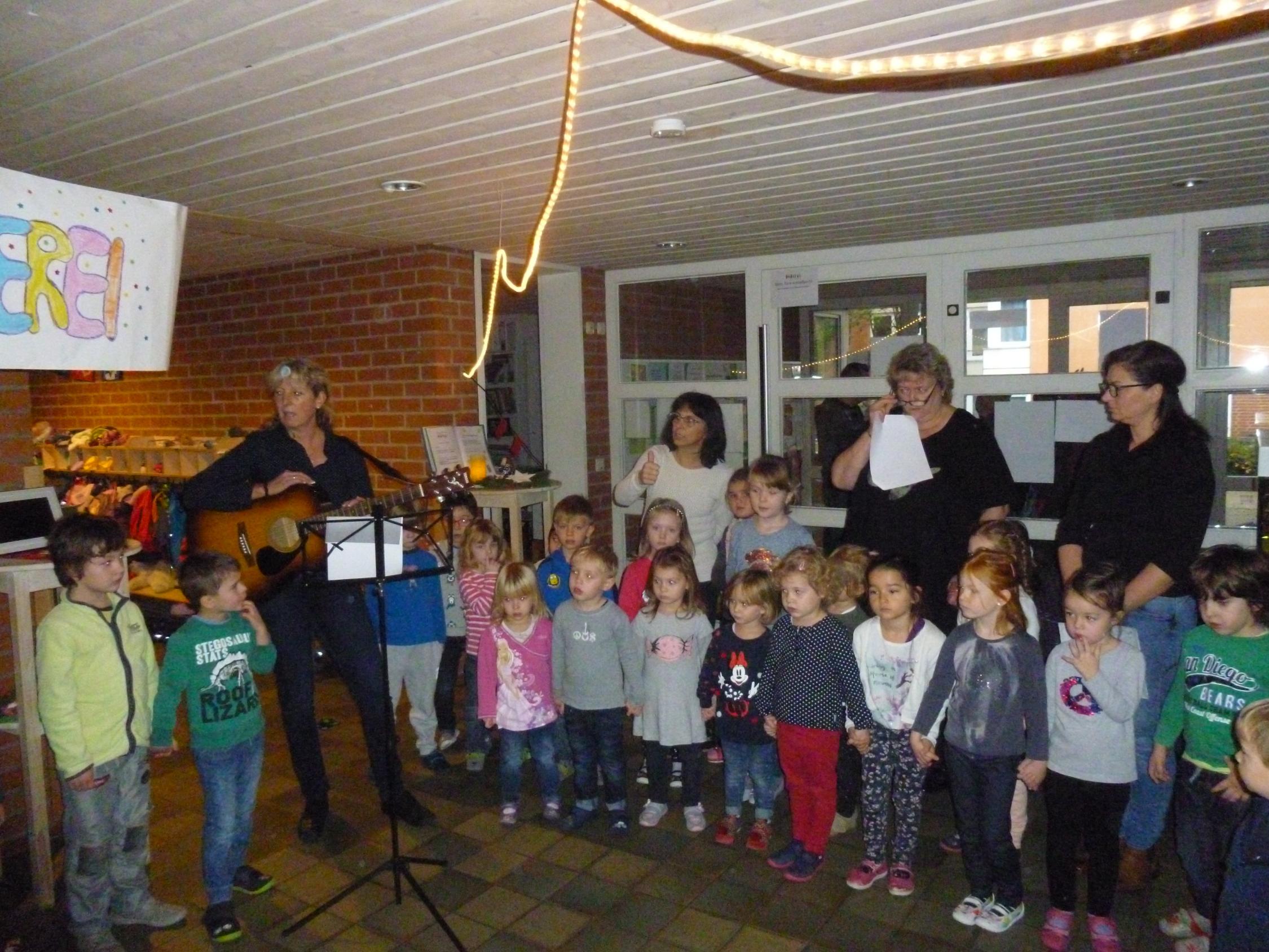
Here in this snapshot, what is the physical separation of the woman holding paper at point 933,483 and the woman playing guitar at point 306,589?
1.85m

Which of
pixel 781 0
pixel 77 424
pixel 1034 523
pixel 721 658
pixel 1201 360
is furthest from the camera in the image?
pixel 77 424

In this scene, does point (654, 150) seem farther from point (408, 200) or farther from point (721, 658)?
point (721, 658)

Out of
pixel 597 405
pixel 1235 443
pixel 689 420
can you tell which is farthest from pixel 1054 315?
pixel 597 405

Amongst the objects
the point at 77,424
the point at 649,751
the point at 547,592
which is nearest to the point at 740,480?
the point at 547,592

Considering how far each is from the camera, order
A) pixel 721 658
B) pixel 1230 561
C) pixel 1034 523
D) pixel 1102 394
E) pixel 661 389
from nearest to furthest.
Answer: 1. pixel 1230 561
2. pixel 1102 394
3. pixel 721 658
4. pixel 1034 523
5. pixel 661 389

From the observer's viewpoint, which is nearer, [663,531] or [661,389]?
[663,531]

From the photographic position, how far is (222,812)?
2662 mm

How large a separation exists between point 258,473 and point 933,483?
235 cm

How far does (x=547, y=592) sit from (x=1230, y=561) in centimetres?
236

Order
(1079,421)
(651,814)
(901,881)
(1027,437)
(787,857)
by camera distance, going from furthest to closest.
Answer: (1027,437)
(1079,421)
(651,814)
(787,857)
(901,881)

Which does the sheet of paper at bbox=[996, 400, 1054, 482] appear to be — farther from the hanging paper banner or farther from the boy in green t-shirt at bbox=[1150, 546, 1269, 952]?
the hanging paper banner

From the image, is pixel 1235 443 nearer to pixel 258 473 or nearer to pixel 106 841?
pixel 258 473

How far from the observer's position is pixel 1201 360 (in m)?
4.32

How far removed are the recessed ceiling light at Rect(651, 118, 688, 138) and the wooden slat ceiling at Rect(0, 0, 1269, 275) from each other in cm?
3
